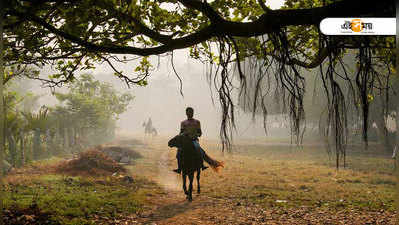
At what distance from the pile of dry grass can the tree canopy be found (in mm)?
7580

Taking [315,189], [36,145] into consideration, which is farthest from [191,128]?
[36,145]

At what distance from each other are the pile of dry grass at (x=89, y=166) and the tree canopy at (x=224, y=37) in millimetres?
7580

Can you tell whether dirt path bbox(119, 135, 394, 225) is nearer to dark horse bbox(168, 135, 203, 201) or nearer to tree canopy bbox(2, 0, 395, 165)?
dark horse bbox(168, 135, 203, 201)

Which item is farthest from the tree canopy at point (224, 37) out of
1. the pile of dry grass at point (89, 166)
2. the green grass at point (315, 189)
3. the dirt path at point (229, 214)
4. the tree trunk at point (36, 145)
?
the tree trunk at point (36, 145)

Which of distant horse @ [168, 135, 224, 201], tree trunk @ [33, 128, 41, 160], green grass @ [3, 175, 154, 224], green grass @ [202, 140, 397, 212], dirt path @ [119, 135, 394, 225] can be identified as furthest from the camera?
tree trunk @ [33, 128, 41, 160]

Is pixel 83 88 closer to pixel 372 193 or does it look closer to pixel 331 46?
pixel 372 193

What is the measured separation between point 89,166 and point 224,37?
39.6 ft

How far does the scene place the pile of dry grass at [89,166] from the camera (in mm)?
13164

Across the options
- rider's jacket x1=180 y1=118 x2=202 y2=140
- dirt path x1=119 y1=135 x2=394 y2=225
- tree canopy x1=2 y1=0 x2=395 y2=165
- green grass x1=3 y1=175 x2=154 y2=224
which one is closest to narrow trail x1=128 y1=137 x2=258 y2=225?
dirt path x1=119 y1=135 x2=394 y2=225

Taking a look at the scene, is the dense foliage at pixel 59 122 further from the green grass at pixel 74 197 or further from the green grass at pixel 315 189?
the green grass at pixel 315 189

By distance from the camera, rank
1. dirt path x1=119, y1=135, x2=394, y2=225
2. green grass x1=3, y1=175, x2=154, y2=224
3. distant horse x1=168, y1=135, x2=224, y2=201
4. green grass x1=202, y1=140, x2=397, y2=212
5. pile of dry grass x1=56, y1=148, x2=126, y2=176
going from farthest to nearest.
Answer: pile of dry grass x1=56, y1=148, x2=126, y2=176 → green grass x1=202, y1=140, x2=397, y2=212 → distant horse x1=168, y1=135, x2=224, y2=201 → dirt path x1=119, y1=135, x2=394, y2=225 → green grass x1=3, y1=175, x2=154, y2=224

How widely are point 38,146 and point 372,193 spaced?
1869 centimetres

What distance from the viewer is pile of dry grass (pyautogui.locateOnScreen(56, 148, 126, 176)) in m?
13.2

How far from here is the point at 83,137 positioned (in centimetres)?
2734
